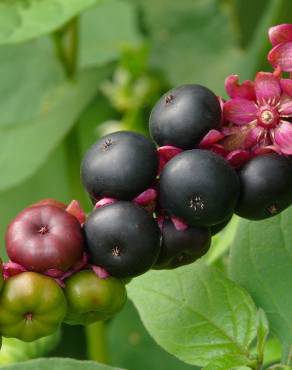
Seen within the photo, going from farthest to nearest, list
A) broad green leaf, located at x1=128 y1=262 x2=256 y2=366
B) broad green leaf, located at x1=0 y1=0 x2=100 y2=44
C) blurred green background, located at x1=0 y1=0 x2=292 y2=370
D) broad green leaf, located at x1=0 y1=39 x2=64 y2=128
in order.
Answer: broad green leaf, located at x1=0 y1=39 x2=64 y2=128, blurred green background, located at x1=0 y1=0 x2=292 y2=370, broad green leaf, located at x1=0 y1=0 x2=100 y2=44, broad green leaf, located at x1=128 y1=262 x2=256 y2=366

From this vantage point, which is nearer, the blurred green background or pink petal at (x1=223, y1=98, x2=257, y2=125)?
pink petal at (x1=223, y1=98, x2=257, y2=125)

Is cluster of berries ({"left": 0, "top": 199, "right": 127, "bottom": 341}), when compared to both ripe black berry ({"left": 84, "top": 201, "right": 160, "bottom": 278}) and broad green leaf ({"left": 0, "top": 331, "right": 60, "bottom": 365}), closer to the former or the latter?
ripe black berry ({"left": 84, "top": 201, "right": 160, "bottom": 278})

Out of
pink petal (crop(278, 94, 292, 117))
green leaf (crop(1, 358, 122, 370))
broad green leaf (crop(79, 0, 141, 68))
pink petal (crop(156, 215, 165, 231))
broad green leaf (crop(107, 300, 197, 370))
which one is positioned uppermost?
pink petal (crop(278, 94, 292, 117))

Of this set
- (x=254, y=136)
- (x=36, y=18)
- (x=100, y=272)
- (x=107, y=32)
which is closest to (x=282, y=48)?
(x=254, y=136)

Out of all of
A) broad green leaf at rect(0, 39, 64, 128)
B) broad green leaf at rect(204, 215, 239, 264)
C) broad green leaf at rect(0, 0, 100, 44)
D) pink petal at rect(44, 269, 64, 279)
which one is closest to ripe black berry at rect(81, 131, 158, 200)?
pink petal at rect(44, 269, 64, 279)

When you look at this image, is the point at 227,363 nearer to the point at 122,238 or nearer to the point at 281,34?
the point at 122,238

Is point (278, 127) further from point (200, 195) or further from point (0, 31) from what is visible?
point (0, 31)

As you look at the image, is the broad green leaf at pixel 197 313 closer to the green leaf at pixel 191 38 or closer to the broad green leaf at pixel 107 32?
the broad green leaf at pixel 107 32

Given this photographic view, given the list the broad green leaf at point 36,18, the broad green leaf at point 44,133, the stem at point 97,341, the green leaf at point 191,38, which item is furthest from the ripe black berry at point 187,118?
the green leaf at point 191,38
